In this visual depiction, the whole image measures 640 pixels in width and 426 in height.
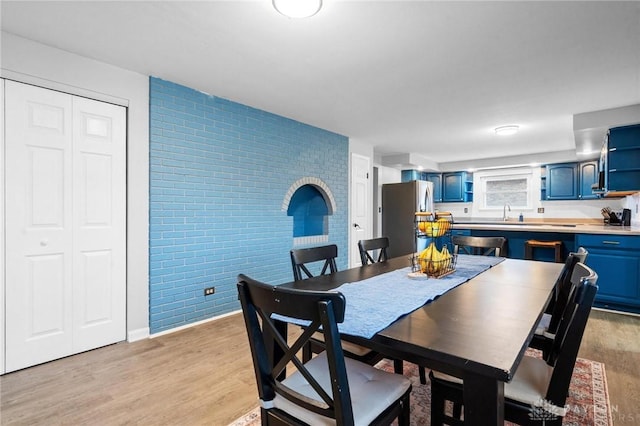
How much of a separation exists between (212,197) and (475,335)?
2.86 metres

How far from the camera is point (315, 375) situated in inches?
50.3

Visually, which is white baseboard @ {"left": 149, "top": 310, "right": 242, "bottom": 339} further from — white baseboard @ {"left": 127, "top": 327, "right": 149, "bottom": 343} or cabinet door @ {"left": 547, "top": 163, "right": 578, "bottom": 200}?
cabinet door @ {"left": 547, "top": 163, "right": 578, "bottom": 200}

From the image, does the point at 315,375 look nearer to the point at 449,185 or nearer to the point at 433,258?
the point at 433,258

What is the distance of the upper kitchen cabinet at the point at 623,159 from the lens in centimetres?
358

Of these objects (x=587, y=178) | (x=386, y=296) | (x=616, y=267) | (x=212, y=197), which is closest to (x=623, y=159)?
(x=616, y=267)

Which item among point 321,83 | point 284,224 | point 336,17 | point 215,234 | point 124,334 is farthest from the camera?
point 284,224

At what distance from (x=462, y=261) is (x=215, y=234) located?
2.42 m

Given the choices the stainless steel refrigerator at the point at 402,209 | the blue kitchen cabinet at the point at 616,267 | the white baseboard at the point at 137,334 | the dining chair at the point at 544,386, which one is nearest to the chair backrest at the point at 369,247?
the dining chair at the point at 544,386

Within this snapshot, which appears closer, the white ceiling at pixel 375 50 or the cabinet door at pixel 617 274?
the white ceiling at pixel 375 50

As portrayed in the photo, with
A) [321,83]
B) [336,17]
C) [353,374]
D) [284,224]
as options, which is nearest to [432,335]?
[353,374]

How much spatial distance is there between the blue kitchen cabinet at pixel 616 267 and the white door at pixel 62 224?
5.02m

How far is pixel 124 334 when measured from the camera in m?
2.73

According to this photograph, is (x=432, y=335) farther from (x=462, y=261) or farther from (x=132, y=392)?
(x=132, y=392)

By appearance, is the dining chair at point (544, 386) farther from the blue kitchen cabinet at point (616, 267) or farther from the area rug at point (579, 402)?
the blue kitchen cabinet at point (616, 267)
